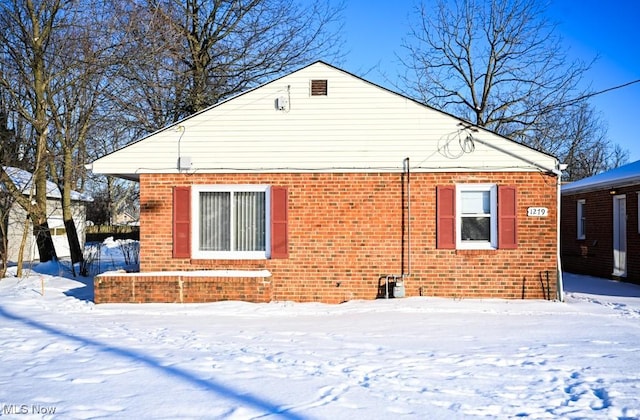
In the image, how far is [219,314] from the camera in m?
10.5

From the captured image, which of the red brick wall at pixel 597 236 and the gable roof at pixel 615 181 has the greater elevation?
the gable roof at pixel 615 181

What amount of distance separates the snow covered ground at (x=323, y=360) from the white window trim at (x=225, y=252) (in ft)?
4.54

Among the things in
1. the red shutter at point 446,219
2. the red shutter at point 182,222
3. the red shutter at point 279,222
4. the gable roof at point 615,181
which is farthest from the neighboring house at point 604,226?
the red shutter at point 182,222

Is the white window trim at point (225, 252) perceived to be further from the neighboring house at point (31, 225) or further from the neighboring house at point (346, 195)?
the neighboring house at point (31, 225)

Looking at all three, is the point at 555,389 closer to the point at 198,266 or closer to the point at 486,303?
the point at 486,303

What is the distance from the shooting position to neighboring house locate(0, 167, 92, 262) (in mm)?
20094

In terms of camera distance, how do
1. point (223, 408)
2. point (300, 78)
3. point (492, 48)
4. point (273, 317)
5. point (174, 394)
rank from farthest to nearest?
point (492, 48)
point (300, 78)
point (273, 317)
point (174, 394)
point (223, 408)

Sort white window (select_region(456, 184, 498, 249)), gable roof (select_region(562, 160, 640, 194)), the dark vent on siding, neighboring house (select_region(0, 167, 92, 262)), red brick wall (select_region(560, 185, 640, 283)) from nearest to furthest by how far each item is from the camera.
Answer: white window (select_region(456, 184, 498, 249)) → the dark vent on siding → gable roof (select_region(562, 160, 640, 194)) → red brick wall (select_region(560, 185, 640, 283)) → neighboring house (select_region(0, 167, 92, 262))

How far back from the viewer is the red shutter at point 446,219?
12.0 m

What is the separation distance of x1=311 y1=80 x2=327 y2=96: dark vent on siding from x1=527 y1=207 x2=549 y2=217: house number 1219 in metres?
4.89

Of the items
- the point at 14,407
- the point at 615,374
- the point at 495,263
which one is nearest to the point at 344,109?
the point at 495,263

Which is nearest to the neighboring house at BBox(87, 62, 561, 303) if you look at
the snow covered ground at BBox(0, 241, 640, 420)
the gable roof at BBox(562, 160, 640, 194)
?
the snow covered ground at BBox(0, 241, 640, 420)

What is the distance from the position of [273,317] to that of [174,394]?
4.74 meters

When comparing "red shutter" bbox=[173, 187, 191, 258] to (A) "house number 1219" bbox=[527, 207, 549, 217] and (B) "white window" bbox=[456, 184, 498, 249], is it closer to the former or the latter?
(B) "white window" bbox=[456, 184, 498, 249]
